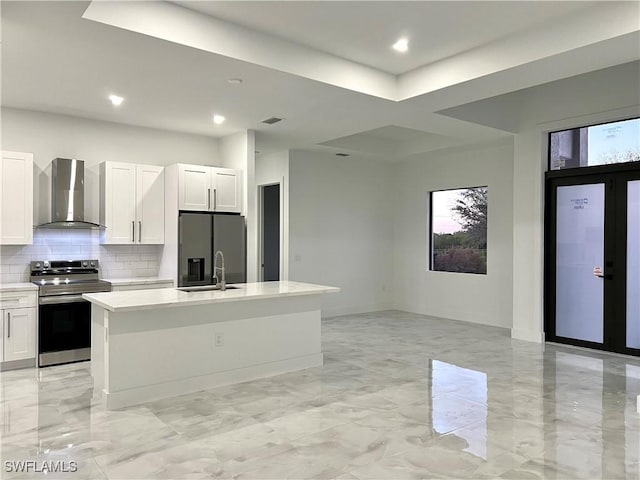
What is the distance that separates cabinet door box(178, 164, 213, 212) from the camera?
19.3 ft

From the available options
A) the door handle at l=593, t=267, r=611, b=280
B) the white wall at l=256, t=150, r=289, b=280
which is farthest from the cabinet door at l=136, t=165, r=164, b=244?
the door handle at l=593, t=267, r=611, b=280

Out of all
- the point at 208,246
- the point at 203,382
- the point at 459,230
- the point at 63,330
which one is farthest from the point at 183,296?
the point at 459,230

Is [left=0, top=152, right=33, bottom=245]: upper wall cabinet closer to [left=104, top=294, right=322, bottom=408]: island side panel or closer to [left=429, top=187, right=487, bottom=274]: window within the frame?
[left=104, top=294, right=322, bottom=408]: island side panel

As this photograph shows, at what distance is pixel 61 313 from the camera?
523 centimetres

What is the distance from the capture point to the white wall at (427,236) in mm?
7570

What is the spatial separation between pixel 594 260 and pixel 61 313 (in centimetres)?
629

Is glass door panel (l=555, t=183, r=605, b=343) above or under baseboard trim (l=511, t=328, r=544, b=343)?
above

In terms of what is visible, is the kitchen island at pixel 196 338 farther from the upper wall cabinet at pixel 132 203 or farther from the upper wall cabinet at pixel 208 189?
the upper wall cabinet at pixel 132 203

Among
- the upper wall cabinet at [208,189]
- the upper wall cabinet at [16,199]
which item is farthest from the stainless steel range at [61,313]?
the upper wall cabinet at [208,189]

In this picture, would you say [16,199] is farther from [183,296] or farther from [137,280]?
[183,296]

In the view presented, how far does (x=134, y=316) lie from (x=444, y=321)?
18.0 feet

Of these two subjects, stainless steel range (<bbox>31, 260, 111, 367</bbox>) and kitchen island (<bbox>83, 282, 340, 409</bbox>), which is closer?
kitchen island (<bbox>83, 282, 340, 409</bbox>)

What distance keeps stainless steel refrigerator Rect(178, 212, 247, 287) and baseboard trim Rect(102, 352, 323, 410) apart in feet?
Answer: 5.23

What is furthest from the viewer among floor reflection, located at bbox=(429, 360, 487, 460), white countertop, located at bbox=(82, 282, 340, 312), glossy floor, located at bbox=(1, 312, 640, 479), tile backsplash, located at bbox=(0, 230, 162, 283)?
tile backsplash, located at bbox=(0, 230, 162, 283)
